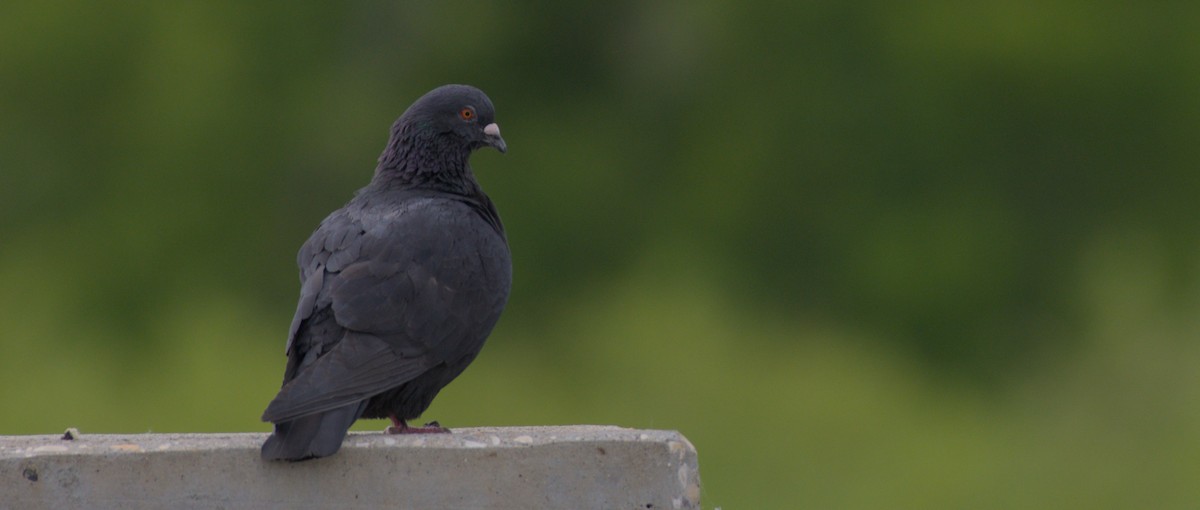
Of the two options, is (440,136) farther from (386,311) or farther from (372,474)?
(372,474)

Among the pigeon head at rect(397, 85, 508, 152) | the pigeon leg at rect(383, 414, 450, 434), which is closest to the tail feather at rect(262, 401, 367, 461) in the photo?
the pigeon leg at rect(383, 414, 450, 434)

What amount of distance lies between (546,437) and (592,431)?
0.20 metres

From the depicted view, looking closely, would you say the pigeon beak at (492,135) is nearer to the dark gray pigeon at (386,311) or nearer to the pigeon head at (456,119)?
the pigeon head at (456,119)


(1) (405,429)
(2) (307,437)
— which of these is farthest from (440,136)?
(2) (307,437)

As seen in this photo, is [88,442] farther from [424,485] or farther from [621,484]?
[621,484]

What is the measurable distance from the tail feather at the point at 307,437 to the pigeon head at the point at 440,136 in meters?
1.38

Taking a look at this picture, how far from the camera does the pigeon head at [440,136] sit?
4.81 meters

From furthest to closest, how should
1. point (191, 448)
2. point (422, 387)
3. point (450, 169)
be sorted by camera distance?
point (450, 169) → point (422, 387) → point (191, 448)

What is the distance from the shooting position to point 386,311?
13.0ft

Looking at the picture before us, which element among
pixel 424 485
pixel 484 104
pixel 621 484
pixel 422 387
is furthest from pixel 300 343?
pixel 484 104

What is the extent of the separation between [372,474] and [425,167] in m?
1.57

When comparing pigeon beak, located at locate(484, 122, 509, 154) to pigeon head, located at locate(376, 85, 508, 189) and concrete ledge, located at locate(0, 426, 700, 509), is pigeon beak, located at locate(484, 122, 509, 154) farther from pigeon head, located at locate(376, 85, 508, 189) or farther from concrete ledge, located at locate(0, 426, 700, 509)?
concrete ledge, located at locate(0, 426, 700, 509)

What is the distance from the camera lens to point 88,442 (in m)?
3.65

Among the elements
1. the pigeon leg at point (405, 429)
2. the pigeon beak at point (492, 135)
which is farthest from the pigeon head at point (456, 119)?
the pigeon leg at point (405, 429)
